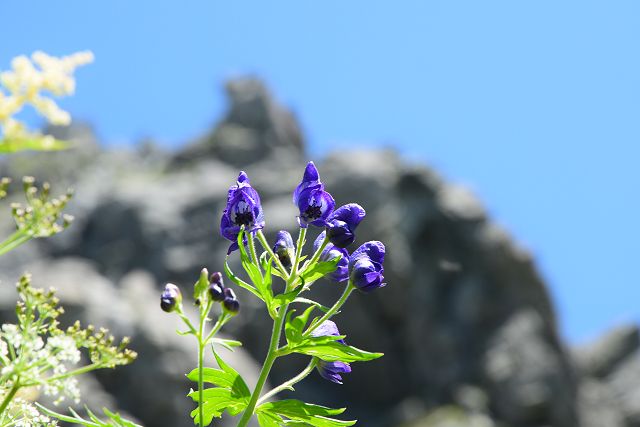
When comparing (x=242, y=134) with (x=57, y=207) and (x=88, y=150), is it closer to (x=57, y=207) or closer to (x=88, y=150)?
(x=88, y=150)

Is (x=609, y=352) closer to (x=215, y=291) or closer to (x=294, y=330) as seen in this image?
(x=294, y=330)

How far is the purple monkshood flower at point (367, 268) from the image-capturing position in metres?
3.03

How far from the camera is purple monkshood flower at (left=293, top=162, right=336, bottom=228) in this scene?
10.3ft

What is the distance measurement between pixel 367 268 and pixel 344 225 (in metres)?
0.19

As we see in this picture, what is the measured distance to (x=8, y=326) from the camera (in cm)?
195

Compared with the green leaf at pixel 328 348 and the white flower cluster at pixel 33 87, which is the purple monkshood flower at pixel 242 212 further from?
the white flower cluster at pixel 33 87

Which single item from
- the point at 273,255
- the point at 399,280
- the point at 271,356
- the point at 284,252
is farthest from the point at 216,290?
the point at 399,280

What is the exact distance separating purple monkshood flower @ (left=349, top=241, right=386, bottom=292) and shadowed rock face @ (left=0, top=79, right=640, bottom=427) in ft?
97.5

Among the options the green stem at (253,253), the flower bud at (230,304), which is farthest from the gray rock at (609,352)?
the flower bud at (230,304)

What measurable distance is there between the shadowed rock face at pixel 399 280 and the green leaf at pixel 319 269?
98.4 feet

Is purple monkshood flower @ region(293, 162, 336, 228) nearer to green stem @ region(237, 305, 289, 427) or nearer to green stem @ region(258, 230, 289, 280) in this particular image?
green stem @ region(258, 230, 289, 280)

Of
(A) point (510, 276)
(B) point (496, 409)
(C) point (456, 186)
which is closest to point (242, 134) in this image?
(C) point (456, 186)

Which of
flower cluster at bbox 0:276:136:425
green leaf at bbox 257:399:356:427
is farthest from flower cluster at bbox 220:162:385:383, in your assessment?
flower cluster at bbox 0:276:136:425

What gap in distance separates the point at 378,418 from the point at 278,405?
3648 cm
